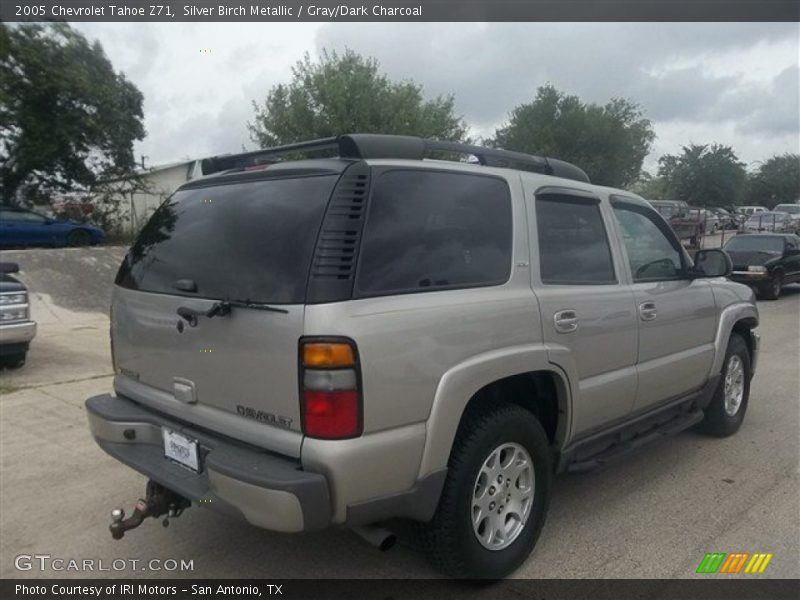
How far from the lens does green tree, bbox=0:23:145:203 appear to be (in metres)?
18.9

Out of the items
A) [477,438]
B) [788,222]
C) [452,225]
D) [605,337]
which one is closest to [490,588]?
[477,438]

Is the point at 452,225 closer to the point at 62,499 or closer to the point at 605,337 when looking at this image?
the point at 605,337

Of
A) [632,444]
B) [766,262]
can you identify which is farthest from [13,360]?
[766,262]

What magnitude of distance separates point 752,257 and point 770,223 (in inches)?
643

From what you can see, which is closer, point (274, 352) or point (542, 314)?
point (274, 352)

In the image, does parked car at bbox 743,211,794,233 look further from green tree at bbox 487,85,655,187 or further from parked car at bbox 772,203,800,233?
green tree at bbox 487,85,655,187

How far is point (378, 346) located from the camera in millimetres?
2463

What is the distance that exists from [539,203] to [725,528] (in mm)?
2045

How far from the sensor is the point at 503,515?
3.07 m

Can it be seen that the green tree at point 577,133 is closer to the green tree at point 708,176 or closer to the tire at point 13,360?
the green tree at point 708,176

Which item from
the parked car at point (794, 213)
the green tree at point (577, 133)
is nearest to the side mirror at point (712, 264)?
the green tree at point (577, 133)

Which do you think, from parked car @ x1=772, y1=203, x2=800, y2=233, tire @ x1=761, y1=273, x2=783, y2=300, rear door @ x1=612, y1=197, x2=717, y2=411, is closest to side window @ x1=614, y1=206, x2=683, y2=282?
rear door @ x1=612, y1=197, x2=717, y2=411

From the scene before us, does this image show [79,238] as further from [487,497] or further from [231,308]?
[487,497]

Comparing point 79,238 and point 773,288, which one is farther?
point 79,238
